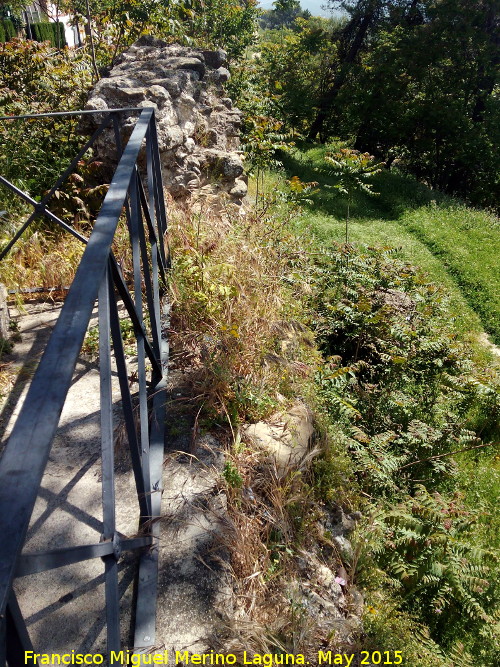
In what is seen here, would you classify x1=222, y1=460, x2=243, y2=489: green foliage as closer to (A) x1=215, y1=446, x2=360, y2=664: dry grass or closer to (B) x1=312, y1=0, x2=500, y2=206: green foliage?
(A) x1=215, y1=446, x2=360, y2=664: dry grass

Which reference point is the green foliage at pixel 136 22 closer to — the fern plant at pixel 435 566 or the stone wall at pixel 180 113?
the stone wall at pixel 180 113

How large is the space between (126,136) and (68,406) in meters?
3.24

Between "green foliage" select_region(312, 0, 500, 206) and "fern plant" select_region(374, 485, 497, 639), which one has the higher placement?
"green foliage" select_region(312, 0, 500, 206)

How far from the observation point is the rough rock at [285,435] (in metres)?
2.71

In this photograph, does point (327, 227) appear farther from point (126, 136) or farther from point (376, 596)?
point (376, 596)

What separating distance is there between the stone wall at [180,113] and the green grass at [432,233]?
306 cm

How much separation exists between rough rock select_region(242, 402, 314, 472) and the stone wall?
2.99 m


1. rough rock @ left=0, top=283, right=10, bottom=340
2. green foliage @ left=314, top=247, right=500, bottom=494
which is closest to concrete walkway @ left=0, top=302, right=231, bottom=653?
rough rock @ left=0, top=283, right=10, bottom=340

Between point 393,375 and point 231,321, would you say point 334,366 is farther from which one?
point 231,321

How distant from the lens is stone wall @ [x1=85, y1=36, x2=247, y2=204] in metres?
4.97

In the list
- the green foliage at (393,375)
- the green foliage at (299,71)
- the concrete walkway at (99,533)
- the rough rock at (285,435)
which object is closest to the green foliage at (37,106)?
the concrete walkway at (99,533)

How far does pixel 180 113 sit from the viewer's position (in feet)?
18.2

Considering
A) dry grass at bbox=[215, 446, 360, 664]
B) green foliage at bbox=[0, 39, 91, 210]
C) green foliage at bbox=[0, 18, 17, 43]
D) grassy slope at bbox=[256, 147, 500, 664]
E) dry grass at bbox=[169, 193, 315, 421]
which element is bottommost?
grassy slope at bbox=[256, 147, 500, 664]

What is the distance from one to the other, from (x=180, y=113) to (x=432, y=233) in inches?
273
